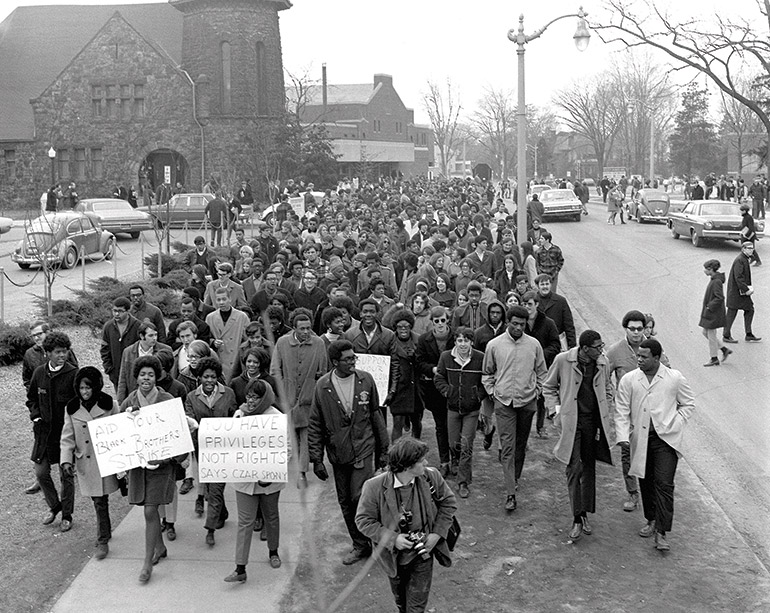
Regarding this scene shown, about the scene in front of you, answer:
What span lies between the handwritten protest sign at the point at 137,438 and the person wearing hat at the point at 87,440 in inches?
9.6

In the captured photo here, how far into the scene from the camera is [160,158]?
5316cm

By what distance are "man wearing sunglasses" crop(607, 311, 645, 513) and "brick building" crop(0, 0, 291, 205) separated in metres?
43.9

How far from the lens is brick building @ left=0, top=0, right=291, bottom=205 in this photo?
5234 centimetres

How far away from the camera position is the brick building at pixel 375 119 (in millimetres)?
90812

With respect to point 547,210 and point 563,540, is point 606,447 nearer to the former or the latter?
point 563,540

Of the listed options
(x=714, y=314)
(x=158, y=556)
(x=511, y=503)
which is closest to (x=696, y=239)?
(x=714, y=314)

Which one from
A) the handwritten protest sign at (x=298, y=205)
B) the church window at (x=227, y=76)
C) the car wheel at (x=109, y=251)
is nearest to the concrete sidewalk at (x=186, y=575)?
the car wheel at (x=109, y=251)

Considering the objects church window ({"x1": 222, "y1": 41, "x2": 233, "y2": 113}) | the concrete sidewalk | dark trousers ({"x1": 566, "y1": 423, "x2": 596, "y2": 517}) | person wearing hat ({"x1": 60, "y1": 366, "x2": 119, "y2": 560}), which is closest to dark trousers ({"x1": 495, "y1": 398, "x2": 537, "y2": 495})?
dark trousers ({"x1": 566, "y1": 423, "x2": 596, "y2": 517})

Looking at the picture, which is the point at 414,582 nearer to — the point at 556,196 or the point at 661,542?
the point at 661,542

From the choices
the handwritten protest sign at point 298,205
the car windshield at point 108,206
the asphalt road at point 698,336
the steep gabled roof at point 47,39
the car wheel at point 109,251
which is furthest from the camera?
the steep gabled roof at point 47,39

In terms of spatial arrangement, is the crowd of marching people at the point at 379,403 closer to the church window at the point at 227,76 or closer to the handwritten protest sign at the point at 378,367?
the handwritten protest sign at the point at 378,367

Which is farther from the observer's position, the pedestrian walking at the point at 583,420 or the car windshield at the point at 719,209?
the car windshield at the point at 719,209

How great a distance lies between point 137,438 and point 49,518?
5.93ft

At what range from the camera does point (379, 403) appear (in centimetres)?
877
